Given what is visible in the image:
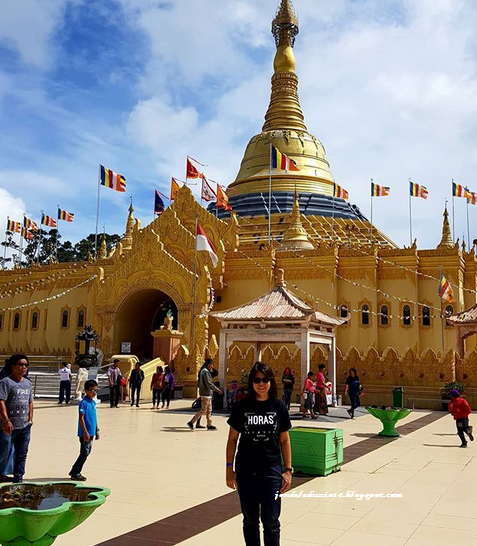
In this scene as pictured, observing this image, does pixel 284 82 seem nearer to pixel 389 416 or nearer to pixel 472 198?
pixel 472 198

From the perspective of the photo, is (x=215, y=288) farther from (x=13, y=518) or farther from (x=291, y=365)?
(x=13, y=518)

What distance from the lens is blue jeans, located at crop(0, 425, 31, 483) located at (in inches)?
335

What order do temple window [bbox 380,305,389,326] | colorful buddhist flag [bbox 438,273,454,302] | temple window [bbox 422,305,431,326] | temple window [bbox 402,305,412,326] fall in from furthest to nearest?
temple window [bbox 380,305,389,326] → temple window [bbox 402,305,412,326] → temple window [bbox 422,305,431,326] → colorful buddhist flag [bbox 438,273,454,302]

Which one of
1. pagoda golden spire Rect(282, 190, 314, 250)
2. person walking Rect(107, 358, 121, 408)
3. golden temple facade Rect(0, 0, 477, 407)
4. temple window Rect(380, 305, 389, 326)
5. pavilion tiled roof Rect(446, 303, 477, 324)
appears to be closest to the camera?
person walking Rect(107, 358, 121, 408)

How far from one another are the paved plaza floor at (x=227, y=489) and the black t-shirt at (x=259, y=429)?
5.16 feet

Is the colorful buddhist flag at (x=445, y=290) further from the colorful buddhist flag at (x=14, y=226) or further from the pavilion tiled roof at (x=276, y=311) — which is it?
the colorful buddhist flag at (x=14, y=226)

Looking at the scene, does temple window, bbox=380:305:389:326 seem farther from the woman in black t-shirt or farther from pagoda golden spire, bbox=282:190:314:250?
the woman in black t-shirt

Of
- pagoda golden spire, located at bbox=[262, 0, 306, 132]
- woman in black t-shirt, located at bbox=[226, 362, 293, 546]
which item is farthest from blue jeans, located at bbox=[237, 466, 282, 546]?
pagoda golden spire, located at bbox=[262, 0, 306, 132]

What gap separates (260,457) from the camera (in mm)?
5344

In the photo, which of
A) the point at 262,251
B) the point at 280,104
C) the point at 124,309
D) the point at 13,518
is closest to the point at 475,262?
the point at 262,251

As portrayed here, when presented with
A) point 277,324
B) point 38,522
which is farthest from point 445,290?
point 38,522

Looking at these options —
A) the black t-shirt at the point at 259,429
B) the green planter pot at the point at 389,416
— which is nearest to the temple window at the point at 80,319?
the green planter pot at the point at 389,416

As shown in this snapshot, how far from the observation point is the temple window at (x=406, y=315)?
31.4 m

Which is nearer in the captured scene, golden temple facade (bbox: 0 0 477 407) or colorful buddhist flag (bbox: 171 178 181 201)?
golden temple facade (bbox: 0 0 477 407)
